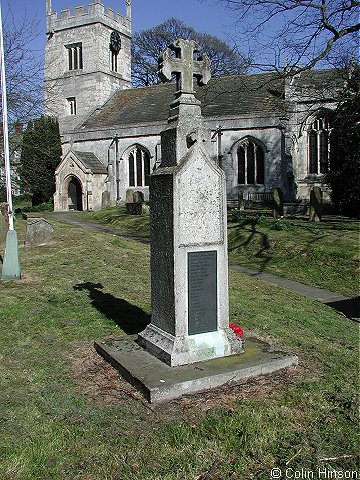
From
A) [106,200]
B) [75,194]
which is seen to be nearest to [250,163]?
[106,200]

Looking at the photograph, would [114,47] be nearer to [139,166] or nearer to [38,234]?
[139,166]

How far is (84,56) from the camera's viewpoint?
1663 inches

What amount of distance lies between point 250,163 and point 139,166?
8677 mm

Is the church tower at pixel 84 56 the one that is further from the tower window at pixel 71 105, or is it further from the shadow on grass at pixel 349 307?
the shadow on grass at pixel 349 307

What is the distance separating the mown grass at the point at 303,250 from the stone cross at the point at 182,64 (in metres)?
6.56

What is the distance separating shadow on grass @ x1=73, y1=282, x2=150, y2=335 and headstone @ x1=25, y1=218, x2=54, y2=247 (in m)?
5.72

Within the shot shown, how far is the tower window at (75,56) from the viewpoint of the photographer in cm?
4281

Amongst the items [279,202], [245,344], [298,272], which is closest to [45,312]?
Result: [245,344]

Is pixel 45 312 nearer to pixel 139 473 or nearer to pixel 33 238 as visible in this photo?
pixel 139 473

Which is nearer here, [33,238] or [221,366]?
[221,366]

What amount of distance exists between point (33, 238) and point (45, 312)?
24.0 ft

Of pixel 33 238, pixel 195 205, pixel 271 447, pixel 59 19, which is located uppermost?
pixel 59 19

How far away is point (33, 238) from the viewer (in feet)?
47.0

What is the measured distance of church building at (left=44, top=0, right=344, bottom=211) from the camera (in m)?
32.2
